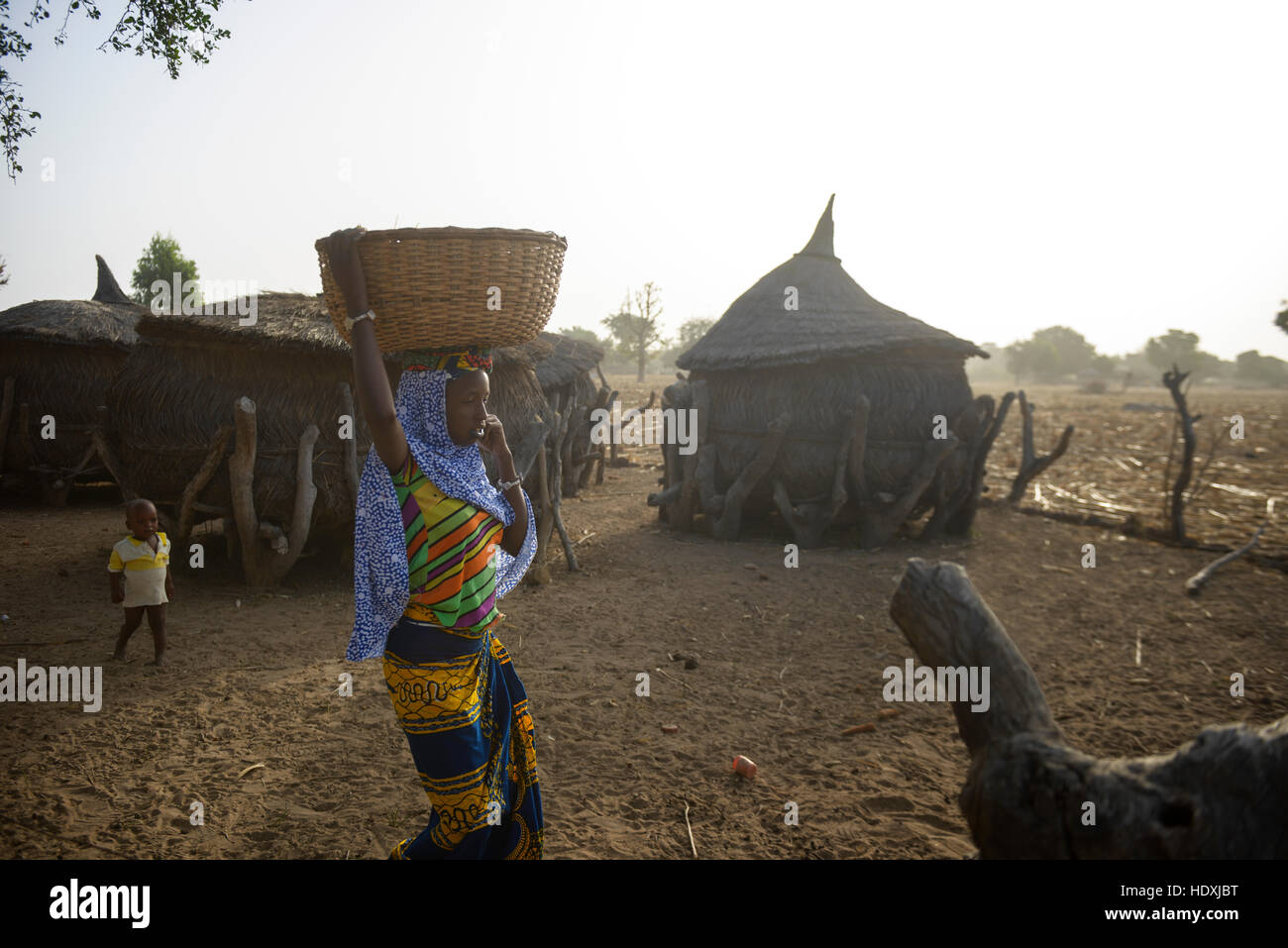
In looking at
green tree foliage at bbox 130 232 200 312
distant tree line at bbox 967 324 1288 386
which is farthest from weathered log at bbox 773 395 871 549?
distant tree line at bbox 967 324 1288 386

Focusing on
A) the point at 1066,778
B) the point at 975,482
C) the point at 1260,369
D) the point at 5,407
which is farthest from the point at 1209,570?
the point at 1260,369

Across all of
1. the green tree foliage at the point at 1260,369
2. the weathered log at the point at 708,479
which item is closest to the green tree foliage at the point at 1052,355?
the green tree foliage at the point at 1260,369

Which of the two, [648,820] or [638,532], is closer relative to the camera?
[648,820]

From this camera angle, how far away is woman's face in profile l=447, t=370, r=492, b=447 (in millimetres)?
2547

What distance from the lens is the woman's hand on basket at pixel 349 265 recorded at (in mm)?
2348

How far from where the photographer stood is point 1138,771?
1.57 m

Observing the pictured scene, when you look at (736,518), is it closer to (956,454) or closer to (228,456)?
(956,454)

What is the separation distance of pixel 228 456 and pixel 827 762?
552 centimetres

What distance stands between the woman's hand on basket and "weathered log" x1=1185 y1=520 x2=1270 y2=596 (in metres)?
7.81

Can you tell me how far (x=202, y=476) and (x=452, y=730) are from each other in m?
5.37

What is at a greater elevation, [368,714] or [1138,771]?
[1138,771]

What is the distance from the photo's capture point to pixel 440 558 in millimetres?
2482

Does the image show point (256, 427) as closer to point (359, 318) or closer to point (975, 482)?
point (359, 318)
